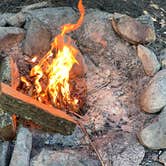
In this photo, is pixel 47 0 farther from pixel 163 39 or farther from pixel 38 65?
pixel 163 39

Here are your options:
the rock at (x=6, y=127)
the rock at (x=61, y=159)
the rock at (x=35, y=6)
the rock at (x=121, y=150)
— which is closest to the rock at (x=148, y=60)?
the rock at (x=121, y=150)

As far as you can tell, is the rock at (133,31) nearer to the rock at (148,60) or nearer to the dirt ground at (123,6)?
the rock at (148,60)

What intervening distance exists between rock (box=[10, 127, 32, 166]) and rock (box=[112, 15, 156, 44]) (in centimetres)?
121

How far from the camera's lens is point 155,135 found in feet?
10.3

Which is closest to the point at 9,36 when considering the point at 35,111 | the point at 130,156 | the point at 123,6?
the point at 35,111

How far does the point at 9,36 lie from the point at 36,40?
233 millimetres

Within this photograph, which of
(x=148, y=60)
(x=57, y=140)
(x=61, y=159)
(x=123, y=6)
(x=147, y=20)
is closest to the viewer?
(x=61, y=159)

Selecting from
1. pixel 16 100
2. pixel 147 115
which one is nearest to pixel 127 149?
pixel 147 115

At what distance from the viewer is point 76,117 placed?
11.2 feet

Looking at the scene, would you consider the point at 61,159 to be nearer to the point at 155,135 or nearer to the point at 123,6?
the point at 155,135

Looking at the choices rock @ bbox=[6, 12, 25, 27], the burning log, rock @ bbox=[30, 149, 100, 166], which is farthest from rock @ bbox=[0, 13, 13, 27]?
rock @ bbox=[30, 149, 100, 166]

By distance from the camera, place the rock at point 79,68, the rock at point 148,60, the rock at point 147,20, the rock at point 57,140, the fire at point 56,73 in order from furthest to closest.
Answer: the rock at point 147,20 < the rock at point 79,68 < the rock at point 148,60 < the fire at point 56,73 < the rock at point 57,140

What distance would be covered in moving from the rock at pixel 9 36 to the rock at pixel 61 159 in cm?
114

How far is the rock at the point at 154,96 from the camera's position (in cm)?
331
